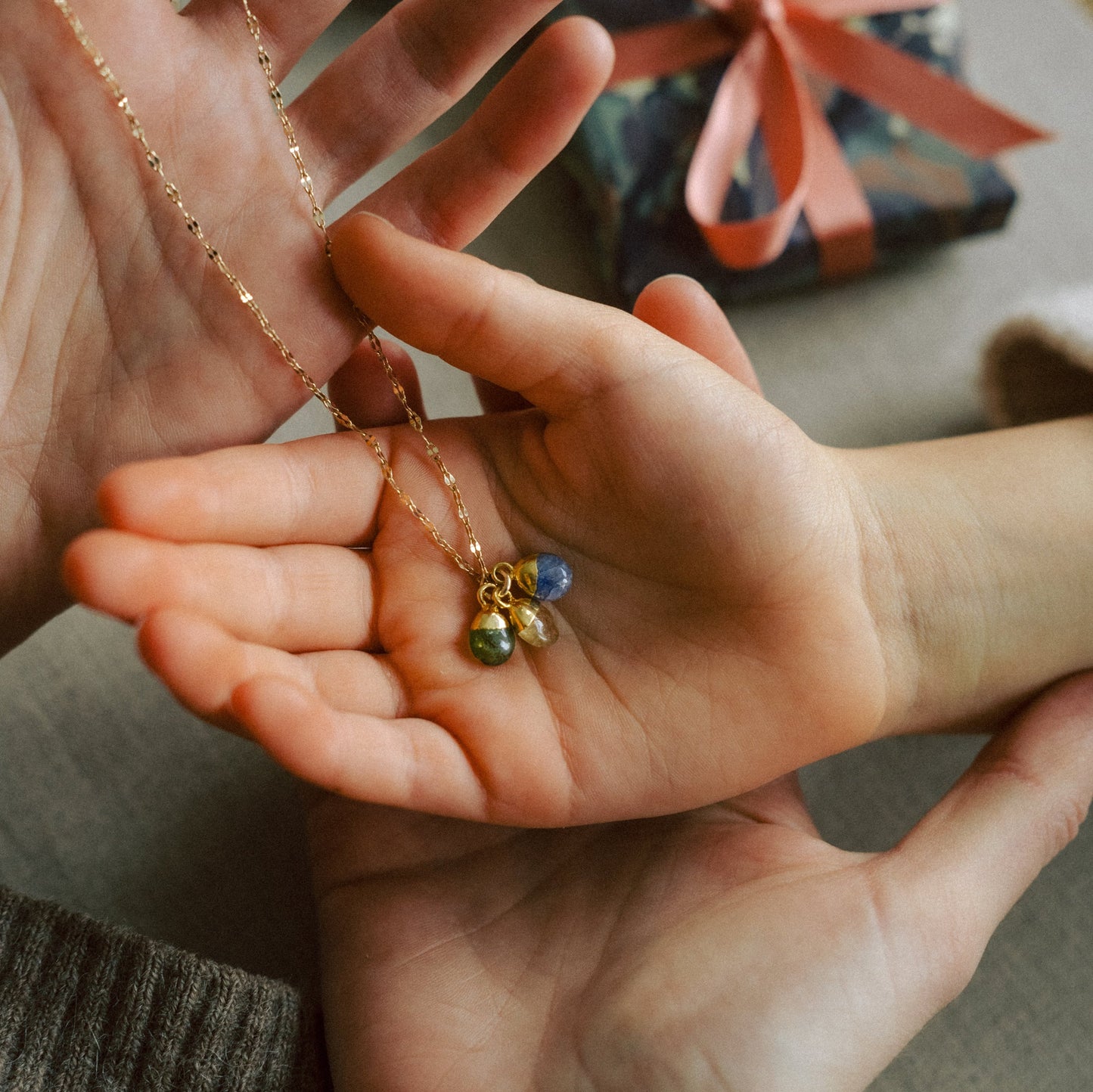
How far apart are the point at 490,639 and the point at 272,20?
583mm

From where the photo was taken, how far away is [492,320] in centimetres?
75

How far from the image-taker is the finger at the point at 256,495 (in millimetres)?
666

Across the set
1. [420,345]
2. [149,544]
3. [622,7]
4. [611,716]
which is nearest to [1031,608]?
[611,716]

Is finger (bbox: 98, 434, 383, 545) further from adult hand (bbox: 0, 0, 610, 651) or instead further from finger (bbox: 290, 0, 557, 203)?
finger (bbox: 290, 0, 557, 203)

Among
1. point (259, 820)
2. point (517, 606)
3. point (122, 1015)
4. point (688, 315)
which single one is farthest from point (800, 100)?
point (122, 1015)

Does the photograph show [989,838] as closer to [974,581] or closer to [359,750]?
[974,581]

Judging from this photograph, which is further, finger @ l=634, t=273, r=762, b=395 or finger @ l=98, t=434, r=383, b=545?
finger @ l=634, t=273, r=762, b=395

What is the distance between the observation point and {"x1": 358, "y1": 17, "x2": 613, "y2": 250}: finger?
798 millimetres

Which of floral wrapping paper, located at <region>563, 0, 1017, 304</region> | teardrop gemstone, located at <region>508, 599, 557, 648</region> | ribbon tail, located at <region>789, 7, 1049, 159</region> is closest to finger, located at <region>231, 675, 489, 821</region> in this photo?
teardrop gemstone, located at <region>508, 599, 557, 648</region>

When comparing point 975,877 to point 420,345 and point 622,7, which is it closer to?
point 420,345

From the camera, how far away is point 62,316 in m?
0.83

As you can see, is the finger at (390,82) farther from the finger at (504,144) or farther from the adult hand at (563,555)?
the adult hand at (563,555)

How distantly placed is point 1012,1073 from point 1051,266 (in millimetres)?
1023

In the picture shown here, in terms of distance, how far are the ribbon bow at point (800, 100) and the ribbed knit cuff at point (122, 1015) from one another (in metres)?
0.98
